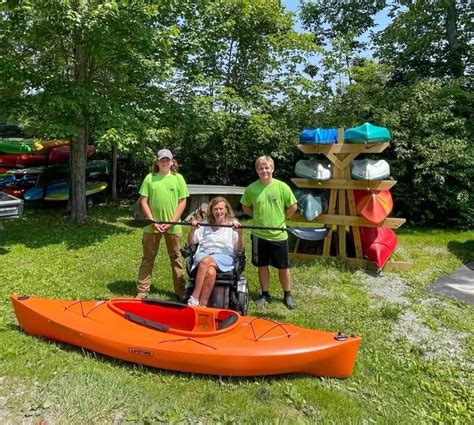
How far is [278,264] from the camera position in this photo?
507 cm

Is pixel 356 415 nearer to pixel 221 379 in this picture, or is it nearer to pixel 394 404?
pixel 394 404

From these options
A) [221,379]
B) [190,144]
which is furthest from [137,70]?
[221,379]

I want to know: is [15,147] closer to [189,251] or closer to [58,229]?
[58,229]

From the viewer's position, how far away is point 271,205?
498 cm

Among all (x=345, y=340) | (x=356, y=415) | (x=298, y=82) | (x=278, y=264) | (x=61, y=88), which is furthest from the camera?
(x=298, y=82)

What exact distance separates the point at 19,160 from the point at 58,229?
3654 mm

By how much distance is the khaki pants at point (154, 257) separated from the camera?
17.0 ft

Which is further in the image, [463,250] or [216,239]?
[463,250]

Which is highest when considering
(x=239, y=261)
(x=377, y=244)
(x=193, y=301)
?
(x=239, y=261)

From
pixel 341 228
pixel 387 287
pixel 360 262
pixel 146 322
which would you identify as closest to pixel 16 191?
pixel 341 228

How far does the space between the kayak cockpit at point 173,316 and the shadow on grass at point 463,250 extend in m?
5.59

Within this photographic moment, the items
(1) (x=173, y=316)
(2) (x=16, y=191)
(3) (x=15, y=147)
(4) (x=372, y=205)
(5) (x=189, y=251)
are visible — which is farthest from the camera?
(3) (x=15, y=147)

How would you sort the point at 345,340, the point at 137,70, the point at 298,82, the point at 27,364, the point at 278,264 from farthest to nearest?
the point at 298,82 < the point at 137,70 < the point at 278,264 < the point at 27,364 < the point at 345,340

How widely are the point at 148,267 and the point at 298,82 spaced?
30.8 ft
